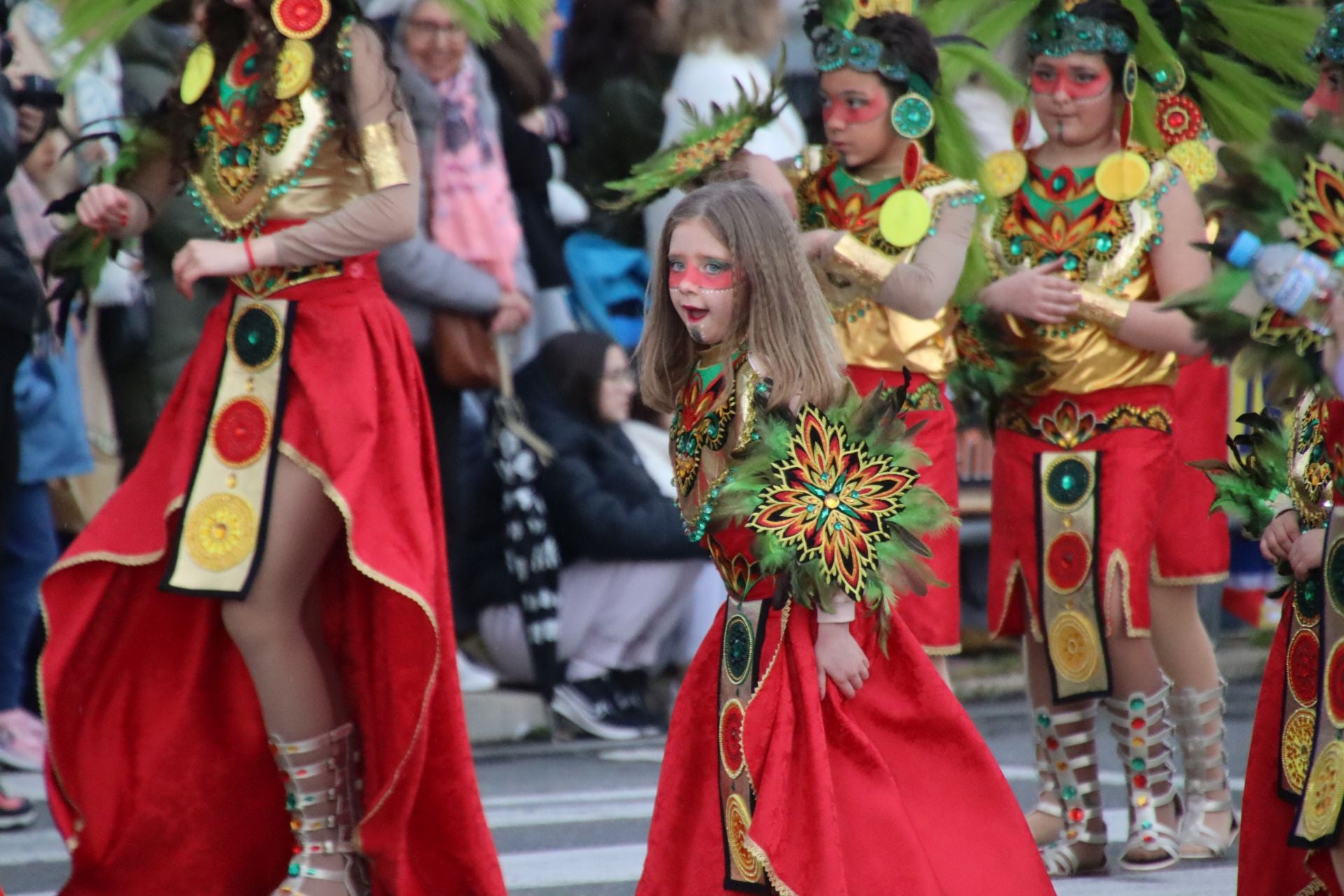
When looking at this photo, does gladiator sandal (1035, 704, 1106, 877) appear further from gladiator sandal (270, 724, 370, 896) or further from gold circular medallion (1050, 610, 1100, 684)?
gladiator sandal (270, 724, 370, 896)

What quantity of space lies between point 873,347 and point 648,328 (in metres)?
1.17

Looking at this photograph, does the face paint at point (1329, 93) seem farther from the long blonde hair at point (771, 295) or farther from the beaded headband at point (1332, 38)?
the long blonde hair at point (771, 295)

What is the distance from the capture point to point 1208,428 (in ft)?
20.8

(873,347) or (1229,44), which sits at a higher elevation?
(1229,44)

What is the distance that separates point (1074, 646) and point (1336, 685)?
151 cm

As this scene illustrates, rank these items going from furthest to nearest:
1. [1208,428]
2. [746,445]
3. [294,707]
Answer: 1. [1208,428]
2. [294,707]
3. [746,445]

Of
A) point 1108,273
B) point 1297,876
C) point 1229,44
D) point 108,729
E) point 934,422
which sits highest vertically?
point 1229,44

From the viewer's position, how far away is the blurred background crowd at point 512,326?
21.6 feet

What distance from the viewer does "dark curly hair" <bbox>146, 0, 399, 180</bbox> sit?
4664 mm

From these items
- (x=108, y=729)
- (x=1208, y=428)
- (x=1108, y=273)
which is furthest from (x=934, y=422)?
(x=108, y=729)

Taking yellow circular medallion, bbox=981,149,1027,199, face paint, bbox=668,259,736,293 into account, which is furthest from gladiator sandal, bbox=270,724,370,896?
yellow circular medallion, bbox=981,149,1027,199

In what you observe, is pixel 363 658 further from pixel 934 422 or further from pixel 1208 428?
pixel 1208 428

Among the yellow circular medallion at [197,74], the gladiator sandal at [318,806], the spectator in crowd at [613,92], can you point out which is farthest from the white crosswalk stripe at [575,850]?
the spectator in crowd at [613,92]

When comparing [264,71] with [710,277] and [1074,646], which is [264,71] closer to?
[710,277]
